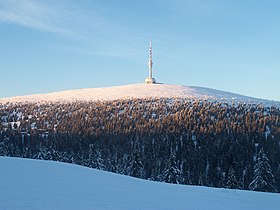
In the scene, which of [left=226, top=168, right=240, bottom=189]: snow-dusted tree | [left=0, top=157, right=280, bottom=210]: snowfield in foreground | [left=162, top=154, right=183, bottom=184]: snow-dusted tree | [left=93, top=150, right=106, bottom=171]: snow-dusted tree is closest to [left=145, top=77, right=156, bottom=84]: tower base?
[left=93, top=150, right=106, bottom=171]: snow-dusted tree

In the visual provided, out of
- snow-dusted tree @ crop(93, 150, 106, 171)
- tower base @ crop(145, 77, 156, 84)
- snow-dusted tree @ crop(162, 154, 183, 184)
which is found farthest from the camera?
tower base @ crop(145, 77, 156, 84)

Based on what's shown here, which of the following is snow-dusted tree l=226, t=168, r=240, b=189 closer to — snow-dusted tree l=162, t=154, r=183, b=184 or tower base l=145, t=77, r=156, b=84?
snow-dusted tree l=162, t=154, r=183, b=184

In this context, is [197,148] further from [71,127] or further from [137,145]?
[71,127]

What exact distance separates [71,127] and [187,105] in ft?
115

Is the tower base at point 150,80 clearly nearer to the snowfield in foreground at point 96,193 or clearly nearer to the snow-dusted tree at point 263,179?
the snow-dusted tree at point 263,179

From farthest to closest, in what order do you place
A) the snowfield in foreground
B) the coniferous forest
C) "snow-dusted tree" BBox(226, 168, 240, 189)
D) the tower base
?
the tower base < the coniferous forest < "snow-dusted tree" BBox(226, 168, 240, 189) < the snowfield in foreground

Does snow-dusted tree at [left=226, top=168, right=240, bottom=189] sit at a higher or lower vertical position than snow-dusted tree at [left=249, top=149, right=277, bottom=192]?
lower

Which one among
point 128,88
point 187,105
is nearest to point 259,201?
point 187,105

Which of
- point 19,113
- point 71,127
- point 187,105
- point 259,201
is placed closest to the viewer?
point 259,201

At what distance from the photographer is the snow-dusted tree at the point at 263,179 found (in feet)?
158

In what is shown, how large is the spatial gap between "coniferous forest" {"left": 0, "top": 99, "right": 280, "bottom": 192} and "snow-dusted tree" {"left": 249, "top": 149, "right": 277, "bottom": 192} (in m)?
0.14

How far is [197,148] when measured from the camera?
67.8 meters

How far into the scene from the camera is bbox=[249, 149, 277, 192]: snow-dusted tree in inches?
1891

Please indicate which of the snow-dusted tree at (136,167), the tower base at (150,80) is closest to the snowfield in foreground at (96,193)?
the snow-dusted tree at (136,167)
